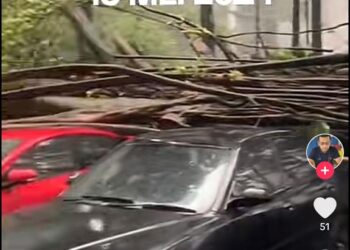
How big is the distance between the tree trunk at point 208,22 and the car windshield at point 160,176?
453 millimetres

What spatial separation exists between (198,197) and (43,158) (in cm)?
67

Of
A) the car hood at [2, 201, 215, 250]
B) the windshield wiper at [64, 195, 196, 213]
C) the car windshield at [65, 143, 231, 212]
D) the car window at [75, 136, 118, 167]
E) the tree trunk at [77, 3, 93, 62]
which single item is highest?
the tree trunk at [77, 3, 93, 62]

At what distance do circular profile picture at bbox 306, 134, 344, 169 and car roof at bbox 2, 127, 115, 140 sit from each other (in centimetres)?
88

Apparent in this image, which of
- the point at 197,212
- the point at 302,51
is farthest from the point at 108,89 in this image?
the point at 302,51

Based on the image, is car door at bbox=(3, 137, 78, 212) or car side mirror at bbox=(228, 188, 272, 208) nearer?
car door at bbox=(3, 137, 78, 212)

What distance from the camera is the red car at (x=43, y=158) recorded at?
287 cm

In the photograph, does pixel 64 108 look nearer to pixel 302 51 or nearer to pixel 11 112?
pixel 11 112

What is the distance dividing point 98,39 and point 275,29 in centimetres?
76

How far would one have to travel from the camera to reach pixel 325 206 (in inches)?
122

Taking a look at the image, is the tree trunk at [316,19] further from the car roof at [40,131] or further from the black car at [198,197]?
the car roof at [40,131]

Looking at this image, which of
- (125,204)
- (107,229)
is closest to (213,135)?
(125,204)

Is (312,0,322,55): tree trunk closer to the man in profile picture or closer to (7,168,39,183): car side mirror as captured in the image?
the man in profile picture

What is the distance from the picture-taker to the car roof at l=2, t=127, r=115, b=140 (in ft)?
9.57

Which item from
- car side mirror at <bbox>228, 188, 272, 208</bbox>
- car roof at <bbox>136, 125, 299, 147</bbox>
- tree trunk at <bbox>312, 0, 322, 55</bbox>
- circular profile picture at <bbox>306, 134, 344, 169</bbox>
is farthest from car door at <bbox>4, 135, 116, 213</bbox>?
tree trunk at <bbox>312, 0, 322, 55</bbox>
